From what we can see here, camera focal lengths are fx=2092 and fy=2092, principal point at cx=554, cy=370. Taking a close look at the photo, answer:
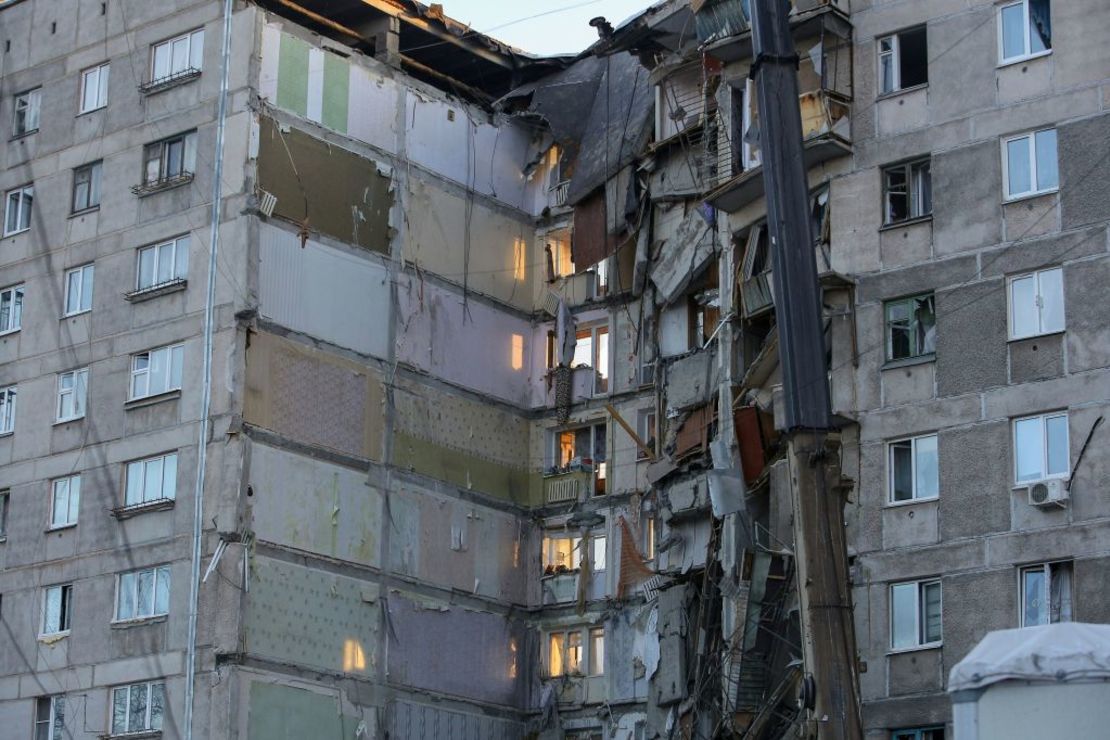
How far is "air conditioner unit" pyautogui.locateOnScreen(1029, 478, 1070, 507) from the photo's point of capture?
39031 millimetres

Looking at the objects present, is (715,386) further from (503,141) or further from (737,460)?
(503,141)

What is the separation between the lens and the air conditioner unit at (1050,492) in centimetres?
3903

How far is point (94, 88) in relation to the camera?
56844 mm

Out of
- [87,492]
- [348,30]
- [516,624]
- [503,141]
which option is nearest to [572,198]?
[503,141]

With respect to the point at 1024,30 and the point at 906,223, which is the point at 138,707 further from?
the point at 1024,30

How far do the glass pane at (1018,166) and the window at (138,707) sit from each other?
910 inches

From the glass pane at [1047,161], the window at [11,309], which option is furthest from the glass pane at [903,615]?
the window at [11,309]

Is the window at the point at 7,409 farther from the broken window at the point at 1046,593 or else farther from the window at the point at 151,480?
the broken window at the point at 1046,593

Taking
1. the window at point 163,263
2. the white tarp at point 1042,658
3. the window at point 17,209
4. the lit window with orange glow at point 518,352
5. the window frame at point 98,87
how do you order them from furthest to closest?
1. the lit window with orange glow at point 518,352
2. the window at point 17,209
3. the window frame at point 98,87
4. the window at point 163,263
5. the white tarp at point 1042,658

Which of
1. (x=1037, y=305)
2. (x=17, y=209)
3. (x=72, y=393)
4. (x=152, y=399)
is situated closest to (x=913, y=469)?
(x=1037, y=305)

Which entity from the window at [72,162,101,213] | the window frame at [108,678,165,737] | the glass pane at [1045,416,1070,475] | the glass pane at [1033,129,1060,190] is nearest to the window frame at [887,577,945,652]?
the glass pane at [1045,416,1070,475]

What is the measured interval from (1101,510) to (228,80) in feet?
83.3

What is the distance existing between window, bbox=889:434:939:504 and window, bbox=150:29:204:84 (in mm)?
22252

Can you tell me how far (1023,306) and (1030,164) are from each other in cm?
288
